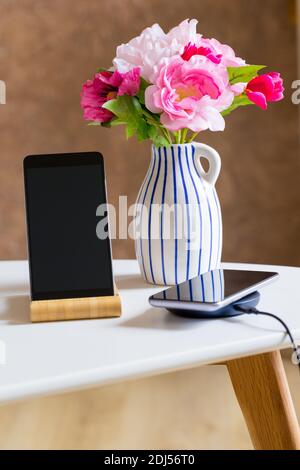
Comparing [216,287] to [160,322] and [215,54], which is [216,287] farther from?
[215,54]

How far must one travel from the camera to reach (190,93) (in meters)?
0.92

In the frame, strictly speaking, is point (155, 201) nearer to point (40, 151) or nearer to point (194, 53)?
point (194, 53)

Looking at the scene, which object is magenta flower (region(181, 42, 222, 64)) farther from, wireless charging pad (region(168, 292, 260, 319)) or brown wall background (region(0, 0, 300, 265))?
brown wall background (region(0, 0, 300, 265))

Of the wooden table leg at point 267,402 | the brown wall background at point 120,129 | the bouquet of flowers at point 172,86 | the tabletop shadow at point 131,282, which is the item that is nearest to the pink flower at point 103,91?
the bouquet of flowers at point 172,86

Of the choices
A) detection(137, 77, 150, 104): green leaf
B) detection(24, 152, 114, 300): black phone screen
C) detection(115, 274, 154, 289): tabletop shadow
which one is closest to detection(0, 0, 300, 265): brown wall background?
detection(115, 274, 154, 289): tabletop shadow

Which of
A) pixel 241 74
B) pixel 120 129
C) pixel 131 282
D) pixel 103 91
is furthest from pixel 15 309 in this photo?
pixel 120 129

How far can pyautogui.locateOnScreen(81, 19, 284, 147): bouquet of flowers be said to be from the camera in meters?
0.91

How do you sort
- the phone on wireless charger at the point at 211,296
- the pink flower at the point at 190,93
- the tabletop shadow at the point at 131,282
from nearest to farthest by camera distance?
1. the phone on wireless charger at the point at 211,296
2. the pink flower at the point at 190,93
3. the tabletop shadow at the point at 131,282

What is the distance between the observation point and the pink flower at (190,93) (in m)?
0.90

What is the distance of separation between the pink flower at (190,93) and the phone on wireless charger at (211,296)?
7.8 inches

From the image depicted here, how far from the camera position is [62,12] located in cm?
229

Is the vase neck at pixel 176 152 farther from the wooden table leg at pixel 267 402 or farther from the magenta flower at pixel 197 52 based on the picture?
the wooden table leg at pixel 267 402

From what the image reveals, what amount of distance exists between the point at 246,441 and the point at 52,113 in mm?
1195

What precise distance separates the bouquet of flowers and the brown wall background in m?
1.29
